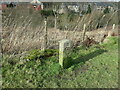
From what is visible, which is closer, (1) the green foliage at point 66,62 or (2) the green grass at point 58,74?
(2) the green grass at point 58,74

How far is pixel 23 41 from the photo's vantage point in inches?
175

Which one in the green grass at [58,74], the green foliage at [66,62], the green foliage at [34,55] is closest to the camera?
the green grass at [58,74]

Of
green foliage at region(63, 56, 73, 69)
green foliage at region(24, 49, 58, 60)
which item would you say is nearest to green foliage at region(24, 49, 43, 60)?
green foliage at region(24, 49, 58, 60)

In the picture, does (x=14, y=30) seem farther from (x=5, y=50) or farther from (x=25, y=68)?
(x=25, y=68)

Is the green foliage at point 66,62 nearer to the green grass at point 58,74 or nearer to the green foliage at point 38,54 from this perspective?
the green grass at point 58,74

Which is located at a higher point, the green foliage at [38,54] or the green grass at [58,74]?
the green foliage at [38,54]

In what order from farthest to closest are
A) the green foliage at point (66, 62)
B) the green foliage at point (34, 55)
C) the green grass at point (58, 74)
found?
1. the green foliage at point (34, 55)
2. the green foliage at point (66, 62)
3. the green grass at point (58, 74)

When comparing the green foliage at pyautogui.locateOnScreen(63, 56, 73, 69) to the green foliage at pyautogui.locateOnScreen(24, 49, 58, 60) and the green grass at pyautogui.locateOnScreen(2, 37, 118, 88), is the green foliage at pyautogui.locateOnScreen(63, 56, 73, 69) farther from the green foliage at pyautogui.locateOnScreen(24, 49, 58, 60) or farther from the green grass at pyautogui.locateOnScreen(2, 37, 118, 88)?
the green foliage at pyautogui.locateOnScreen(24, 49, 58, 60)

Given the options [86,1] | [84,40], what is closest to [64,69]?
[84,40]

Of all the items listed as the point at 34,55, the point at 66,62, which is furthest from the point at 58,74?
the point at 34,55

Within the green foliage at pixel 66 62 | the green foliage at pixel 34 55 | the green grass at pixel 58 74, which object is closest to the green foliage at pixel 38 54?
the green foliage at pixel 34 55

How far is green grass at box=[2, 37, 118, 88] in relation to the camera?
9.21 ft

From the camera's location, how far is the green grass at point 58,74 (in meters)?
2.81

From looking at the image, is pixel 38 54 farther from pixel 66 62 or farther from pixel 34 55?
pixel 66 62
